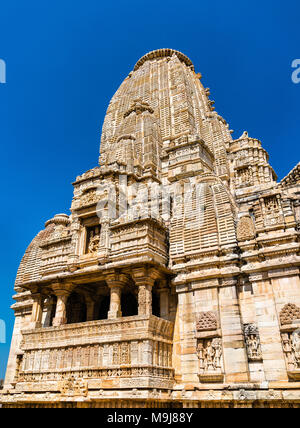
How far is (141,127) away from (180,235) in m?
12.4

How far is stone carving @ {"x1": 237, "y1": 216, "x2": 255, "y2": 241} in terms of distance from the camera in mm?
17344

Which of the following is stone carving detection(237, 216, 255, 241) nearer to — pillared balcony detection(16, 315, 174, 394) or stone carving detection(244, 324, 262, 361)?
stone carving detection(244, 324, 262, 361)

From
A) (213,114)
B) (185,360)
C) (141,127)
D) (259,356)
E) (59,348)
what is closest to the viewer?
(259,356)

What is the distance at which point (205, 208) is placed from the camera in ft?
61.7

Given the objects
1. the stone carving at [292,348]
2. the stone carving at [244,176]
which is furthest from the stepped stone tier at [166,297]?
the stone carving at [244,176]

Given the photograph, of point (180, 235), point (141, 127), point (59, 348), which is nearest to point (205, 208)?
point (180, 235)

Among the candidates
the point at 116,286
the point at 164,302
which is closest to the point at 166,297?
the point at 164,302

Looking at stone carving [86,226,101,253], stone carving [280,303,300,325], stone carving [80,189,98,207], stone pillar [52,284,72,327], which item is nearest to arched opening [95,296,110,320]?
stone pillar [52,284,72,327]

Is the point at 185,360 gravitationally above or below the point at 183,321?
below

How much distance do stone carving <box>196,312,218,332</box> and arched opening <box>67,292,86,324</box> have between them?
8313 millimetres

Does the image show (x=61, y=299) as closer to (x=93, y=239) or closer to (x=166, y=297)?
(x=93, y=239)

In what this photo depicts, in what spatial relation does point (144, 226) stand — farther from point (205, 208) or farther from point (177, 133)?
point (177, 133)

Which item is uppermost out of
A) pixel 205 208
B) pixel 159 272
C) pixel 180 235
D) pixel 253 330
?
pixel 205 208

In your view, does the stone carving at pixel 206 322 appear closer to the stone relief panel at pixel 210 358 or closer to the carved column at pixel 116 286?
the stone relief panel at pixel 210 358
